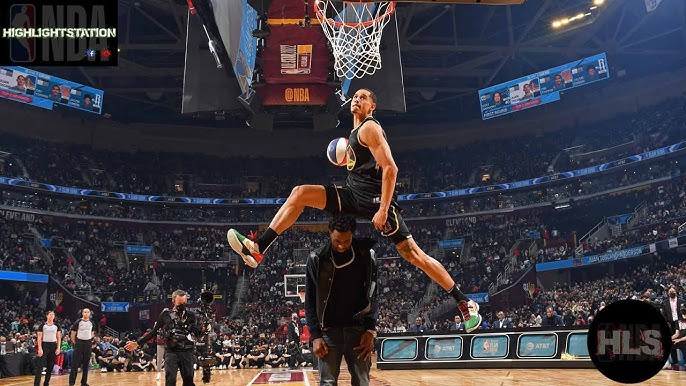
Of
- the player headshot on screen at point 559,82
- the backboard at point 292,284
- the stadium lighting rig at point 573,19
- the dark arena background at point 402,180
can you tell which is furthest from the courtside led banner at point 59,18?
the player headshot on screen at point 559,82

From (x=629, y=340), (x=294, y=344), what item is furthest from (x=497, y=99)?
(x=629, y=340)

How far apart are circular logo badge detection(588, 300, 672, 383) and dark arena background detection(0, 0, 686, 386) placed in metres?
16.0

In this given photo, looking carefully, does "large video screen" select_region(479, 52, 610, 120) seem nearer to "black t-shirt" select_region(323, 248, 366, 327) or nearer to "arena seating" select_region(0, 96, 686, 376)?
"arena seating" select_region(0, 96, 686, 376)

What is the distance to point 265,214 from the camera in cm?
3775

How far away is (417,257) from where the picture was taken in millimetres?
5703

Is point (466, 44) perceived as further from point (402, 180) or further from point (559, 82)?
point (402, 180)

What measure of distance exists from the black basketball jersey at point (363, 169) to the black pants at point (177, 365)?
12.3ft

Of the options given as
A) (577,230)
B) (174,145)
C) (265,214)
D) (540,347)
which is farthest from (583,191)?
(174,145)

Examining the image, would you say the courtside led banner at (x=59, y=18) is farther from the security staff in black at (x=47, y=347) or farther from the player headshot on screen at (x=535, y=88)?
the player headshot on screen at (x=535, y=88)

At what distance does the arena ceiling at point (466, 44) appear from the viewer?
26.7m

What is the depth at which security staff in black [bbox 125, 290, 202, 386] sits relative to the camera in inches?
298

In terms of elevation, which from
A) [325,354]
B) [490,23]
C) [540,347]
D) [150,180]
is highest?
Result: [490,23]

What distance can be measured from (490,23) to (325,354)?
28751mm

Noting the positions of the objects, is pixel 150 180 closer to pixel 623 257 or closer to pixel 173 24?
pixel 173 24
